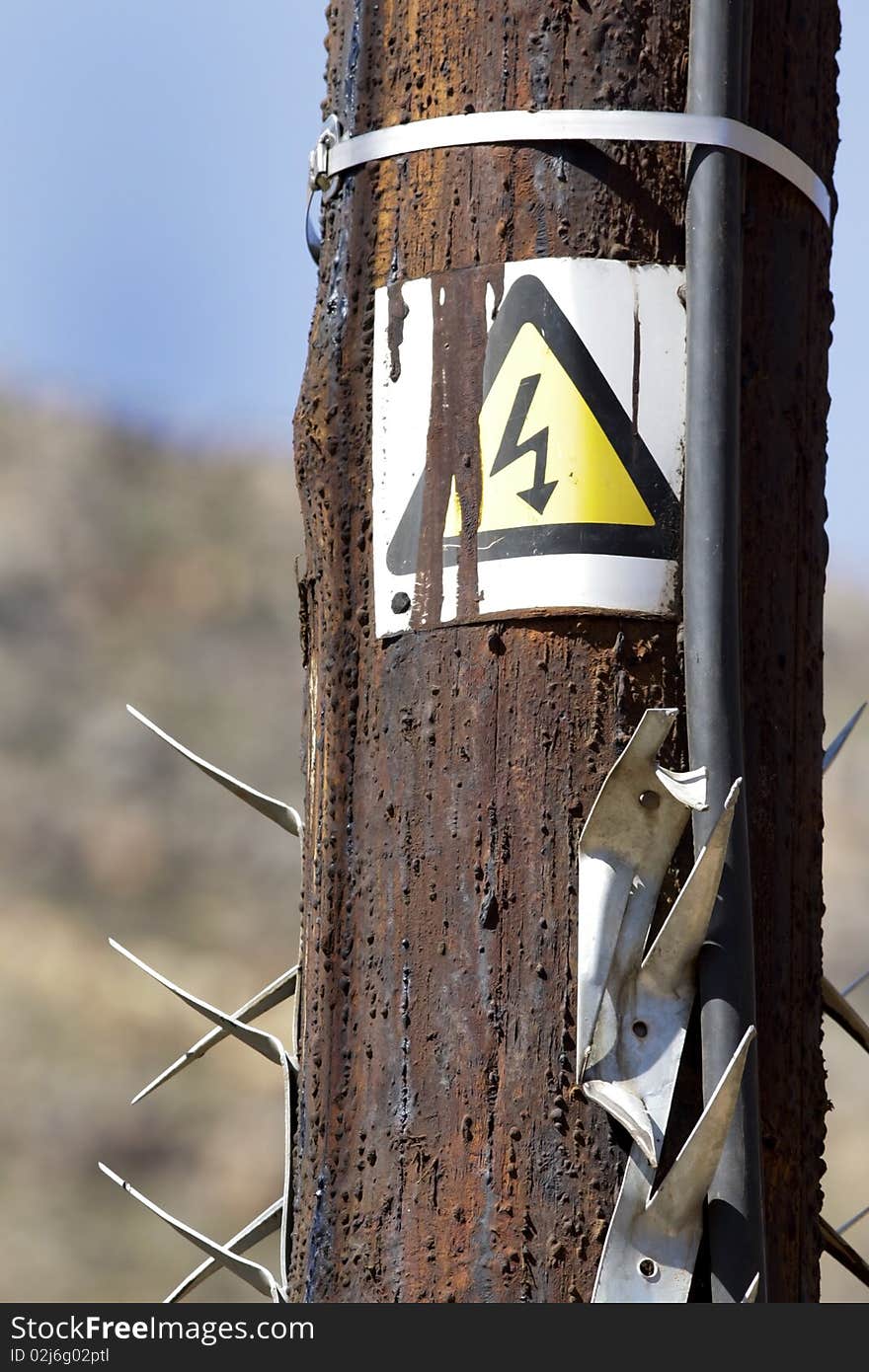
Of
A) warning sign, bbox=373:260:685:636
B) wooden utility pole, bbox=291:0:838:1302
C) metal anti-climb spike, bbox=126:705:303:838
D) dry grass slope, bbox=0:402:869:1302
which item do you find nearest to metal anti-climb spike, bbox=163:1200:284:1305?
wooden utility pole, bbox=291:0:838:1302

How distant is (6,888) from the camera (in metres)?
31.5

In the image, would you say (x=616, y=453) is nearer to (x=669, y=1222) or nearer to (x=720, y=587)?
(x=720, y=587)

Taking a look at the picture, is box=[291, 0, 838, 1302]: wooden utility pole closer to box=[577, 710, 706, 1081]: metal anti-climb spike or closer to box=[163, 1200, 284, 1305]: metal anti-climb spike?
box=[577, 710, 706, 1081]: metal anti-climb spike

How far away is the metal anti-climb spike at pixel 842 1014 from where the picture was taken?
2.40m

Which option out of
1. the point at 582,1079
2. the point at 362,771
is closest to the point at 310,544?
the point at 362,771

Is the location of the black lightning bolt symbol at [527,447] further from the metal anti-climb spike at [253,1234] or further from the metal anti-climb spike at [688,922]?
the metal anti-climb spike at [253,1234]

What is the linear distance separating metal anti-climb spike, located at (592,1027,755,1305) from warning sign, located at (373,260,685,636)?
1.62ft

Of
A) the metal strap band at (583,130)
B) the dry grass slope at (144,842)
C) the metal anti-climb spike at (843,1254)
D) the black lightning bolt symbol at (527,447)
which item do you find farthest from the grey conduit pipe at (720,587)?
the dry grass slope at (144,842)

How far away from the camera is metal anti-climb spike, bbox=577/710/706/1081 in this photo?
202 cm

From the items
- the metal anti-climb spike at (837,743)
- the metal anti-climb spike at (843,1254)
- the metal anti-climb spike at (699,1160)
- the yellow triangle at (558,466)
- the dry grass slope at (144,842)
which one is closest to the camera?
the metal anti-climb spike at (699,1160)

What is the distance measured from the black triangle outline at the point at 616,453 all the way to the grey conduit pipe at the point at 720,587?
1.1 inches

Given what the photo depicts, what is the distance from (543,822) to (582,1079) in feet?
0.81

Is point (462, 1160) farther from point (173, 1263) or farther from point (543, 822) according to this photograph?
point (173, 1263)

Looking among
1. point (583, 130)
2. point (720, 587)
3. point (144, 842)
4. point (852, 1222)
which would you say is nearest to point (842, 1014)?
point (852, 1222)
